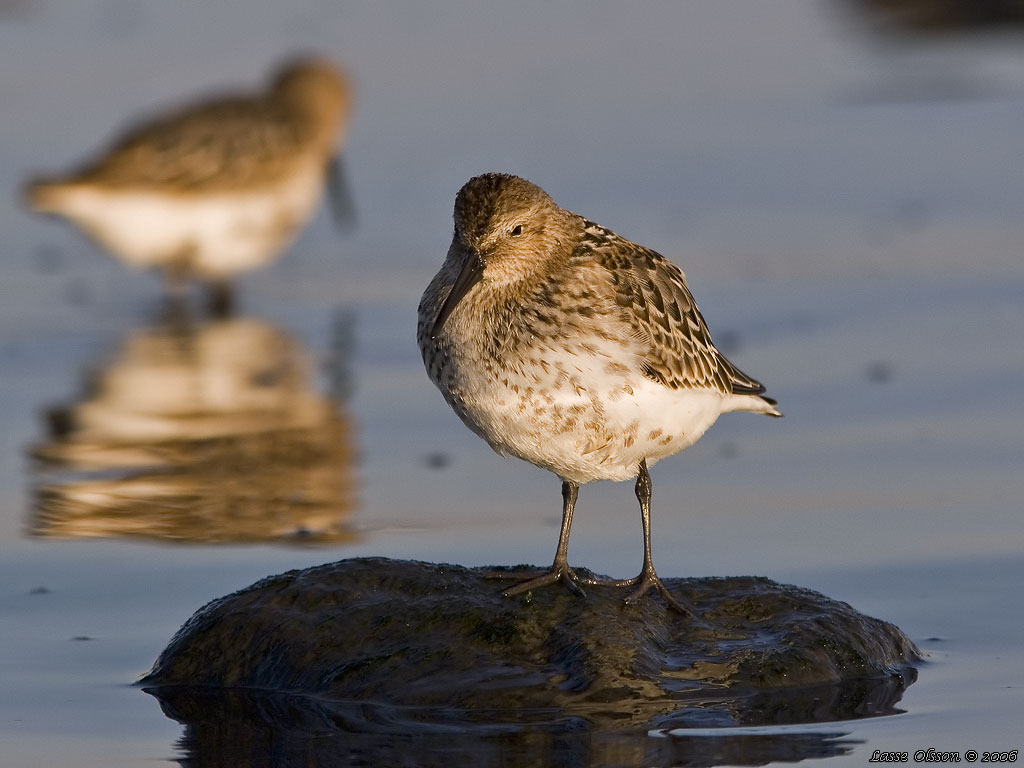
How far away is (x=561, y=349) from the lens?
5938 millimetres

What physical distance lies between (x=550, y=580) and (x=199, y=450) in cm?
350

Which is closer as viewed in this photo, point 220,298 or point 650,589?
point 650,589

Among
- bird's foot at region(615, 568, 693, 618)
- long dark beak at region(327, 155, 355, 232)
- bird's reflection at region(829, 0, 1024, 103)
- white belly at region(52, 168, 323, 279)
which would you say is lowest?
bird's foot at region(615, 568, 693, 618)

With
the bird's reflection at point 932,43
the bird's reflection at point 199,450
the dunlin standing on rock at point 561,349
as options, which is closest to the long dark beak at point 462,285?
the dunlin standing on rock at point 561,349

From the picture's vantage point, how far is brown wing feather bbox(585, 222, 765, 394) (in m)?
6.18

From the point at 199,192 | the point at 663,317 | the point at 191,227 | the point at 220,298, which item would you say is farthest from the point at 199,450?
the point at 199,192

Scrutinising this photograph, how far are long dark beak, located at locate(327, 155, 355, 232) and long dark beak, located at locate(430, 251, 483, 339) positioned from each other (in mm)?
8095

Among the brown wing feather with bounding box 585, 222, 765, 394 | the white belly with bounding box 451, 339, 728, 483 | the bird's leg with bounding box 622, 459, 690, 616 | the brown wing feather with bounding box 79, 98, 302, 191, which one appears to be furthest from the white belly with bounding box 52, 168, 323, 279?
the white belly with bounding box 451, 339, 728, 483

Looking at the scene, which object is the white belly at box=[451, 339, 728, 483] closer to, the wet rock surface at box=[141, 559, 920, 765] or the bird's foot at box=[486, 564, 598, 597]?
the bird's foot at box=[486, 564, 598, 597]

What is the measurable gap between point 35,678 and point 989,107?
12.3 m

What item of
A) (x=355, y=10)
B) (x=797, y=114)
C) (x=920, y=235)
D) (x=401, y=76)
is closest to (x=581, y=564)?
(x=920, y=235)

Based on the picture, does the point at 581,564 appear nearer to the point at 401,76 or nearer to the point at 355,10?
the point at 401,76

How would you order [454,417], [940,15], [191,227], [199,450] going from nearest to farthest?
1. [199,450]
2. [454,417]
3. [191,227]
4. [940,15]

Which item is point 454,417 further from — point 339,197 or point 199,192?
point 339,197
